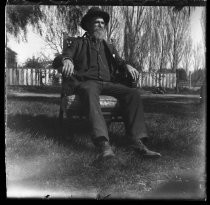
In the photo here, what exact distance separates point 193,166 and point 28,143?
5.53 ft

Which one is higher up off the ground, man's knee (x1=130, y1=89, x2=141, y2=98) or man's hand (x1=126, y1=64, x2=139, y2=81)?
man's hand (x1=126, y1=64, x2=139, y2=81)

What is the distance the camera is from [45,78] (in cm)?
299

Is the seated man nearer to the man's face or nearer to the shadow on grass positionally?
the man's face

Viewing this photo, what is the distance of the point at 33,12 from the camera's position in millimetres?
3043

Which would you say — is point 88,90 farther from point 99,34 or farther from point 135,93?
point 99,34

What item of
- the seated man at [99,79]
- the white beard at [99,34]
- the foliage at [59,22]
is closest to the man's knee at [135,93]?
the seated man at [99,79]

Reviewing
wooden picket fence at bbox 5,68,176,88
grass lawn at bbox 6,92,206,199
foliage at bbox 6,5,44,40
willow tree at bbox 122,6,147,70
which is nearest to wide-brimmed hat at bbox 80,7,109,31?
willow tree at bbox 122,6,147,70

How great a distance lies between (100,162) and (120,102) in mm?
638

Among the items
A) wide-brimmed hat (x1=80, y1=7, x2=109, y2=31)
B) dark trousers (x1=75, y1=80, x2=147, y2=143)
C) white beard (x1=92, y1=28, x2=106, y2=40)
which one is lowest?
dark trousers (x1=75, y1=80, x2=147, y2=143)

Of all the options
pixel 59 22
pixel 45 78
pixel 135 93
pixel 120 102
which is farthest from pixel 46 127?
pixel 59 22

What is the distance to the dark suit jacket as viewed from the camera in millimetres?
2969

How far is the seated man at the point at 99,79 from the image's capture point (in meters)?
2.91

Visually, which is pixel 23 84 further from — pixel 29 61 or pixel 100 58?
pixel 100 58
